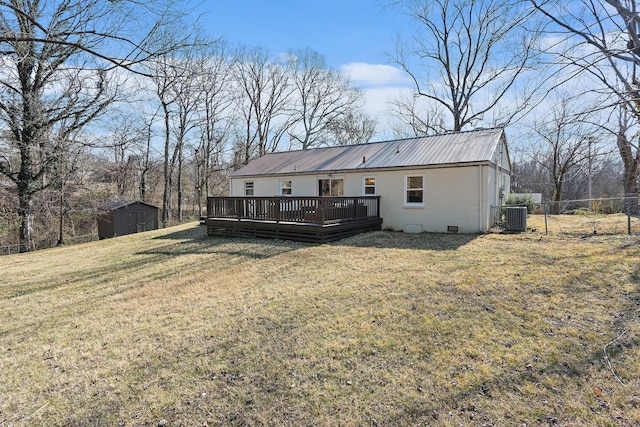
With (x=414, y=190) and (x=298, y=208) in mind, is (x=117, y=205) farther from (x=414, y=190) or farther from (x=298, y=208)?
(x=414, y=190)

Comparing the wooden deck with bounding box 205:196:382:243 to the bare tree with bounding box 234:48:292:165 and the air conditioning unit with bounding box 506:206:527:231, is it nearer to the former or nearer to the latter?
the air conditioning unit with bounding box 506:206:527:231

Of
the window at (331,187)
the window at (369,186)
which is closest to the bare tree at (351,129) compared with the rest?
the window at (331,187)

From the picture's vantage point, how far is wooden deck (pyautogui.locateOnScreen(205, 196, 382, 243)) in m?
10.4

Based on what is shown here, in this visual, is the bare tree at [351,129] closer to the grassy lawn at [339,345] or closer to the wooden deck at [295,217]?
the wooden deck at [295,217]

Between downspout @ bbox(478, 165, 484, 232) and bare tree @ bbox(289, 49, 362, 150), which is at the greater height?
bare tree @ bbox(289, 49, 362, 150)

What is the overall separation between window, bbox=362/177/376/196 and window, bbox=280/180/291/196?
4270 millimetres

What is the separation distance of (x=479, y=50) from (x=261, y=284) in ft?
82.3

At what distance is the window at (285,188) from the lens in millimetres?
15969

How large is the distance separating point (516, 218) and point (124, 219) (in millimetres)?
20482

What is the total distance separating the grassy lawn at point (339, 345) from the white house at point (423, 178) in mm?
4410

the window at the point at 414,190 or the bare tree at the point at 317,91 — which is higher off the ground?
the bare tree at the point at 317,91

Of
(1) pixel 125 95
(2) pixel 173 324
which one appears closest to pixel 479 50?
(1) pixel 125 95

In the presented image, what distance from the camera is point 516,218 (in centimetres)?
1099

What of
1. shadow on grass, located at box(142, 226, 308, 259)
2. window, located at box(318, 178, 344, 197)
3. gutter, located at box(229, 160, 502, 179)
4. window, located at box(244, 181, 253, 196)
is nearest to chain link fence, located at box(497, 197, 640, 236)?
gutter, located at box(229, 160, 502, 179)
